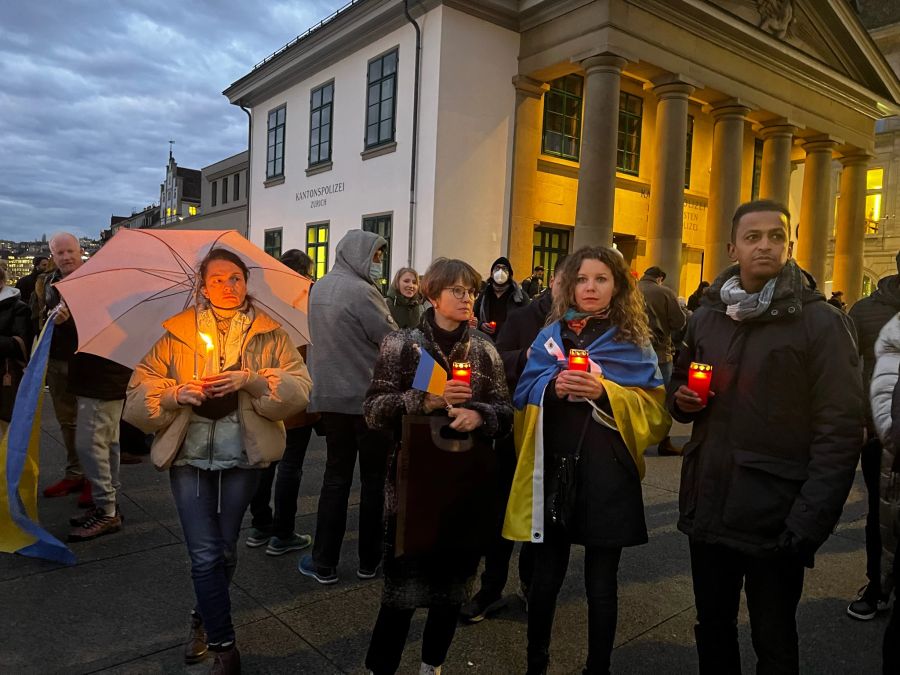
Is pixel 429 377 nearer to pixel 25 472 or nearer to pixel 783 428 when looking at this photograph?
pixel 783 428

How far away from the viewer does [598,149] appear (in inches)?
590

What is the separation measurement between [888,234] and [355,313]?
35.5m

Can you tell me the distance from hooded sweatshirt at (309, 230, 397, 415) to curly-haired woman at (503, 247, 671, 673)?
145 centimetres

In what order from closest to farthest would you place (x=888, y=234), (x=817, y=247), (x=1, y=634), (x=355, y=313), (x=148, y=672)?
1. (x=148, y=672)
2. (x=1, y=634)
3. (x=355, y=313)
4. (x=817, y=247)
5. (x=888, y=234)

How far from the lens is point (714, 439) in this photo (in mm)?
2539

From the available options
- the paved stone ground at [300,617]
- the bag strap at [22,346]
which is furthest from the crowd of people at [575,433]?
the bag strap at [22,346]

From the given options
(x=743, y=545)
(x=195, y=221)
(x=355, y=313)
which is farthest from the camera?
(x=195, y=221)

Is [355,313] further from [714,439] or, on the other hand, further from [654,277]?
[654,277]

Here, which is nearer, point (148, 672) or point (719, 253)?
point (148, 672)

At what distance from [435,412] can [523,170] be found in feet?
49.1

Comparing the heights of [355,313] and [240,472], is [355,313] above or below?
above

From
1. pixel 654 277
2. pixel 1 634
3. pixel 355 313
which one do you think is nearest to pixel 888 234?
pixel 654 277

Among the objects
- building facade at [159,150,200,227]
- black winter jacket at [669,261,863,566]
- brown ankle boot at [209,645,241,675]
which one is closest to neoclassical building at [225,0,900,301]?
black winter jacket at [669,261,863,566]

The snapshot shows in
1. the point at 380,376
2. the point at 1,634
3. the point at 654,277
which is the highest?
the point at 654,277
